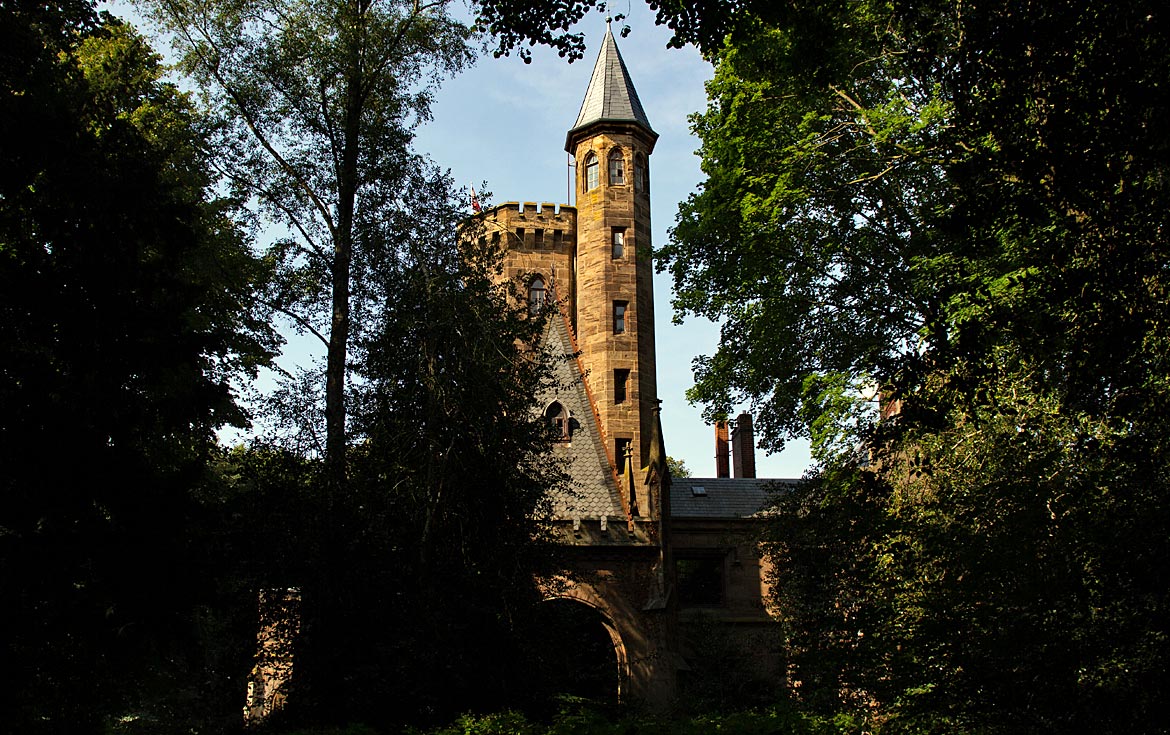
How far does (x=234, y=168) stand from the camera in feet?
63.4

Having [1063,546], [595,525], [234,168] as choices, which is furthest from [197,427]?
[1063,546]

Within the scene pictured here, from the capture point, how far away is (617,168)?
31.5m

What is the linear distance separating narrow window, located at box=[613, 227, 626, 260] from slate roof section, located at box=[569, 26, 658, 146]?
3759 mm

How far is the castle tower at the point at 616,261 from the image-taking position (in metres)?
28.6

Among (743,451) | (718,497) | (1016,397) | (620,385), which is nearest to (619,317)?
(620,385)

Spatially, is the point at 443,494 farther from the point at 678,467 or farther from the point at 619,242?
the point at 678,467

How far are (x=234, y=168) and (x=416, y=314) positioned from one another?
6.87m

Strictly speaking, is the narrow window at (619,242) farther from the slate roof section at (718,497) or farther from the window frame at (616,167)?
the slate roof section at (718,497)

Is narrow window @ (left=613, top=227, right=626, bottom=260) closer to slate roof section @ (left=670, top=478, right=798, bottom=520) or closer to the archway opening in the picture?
slate roof section @ (left=670, top=478, right=798, bottom=520)

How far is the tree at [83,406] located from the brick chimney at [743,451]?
25896 mm

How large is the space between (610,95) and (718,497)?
46.2 feet

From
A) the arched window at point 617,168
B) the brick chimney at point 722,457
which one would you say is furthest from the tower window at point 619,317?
the brick chimney at point 722,457

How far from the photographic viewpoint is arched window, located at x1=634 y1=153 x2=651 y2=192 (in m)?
31.5

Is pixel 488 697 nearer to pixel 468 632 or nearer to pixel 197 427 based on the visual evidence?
pixel 468 632
